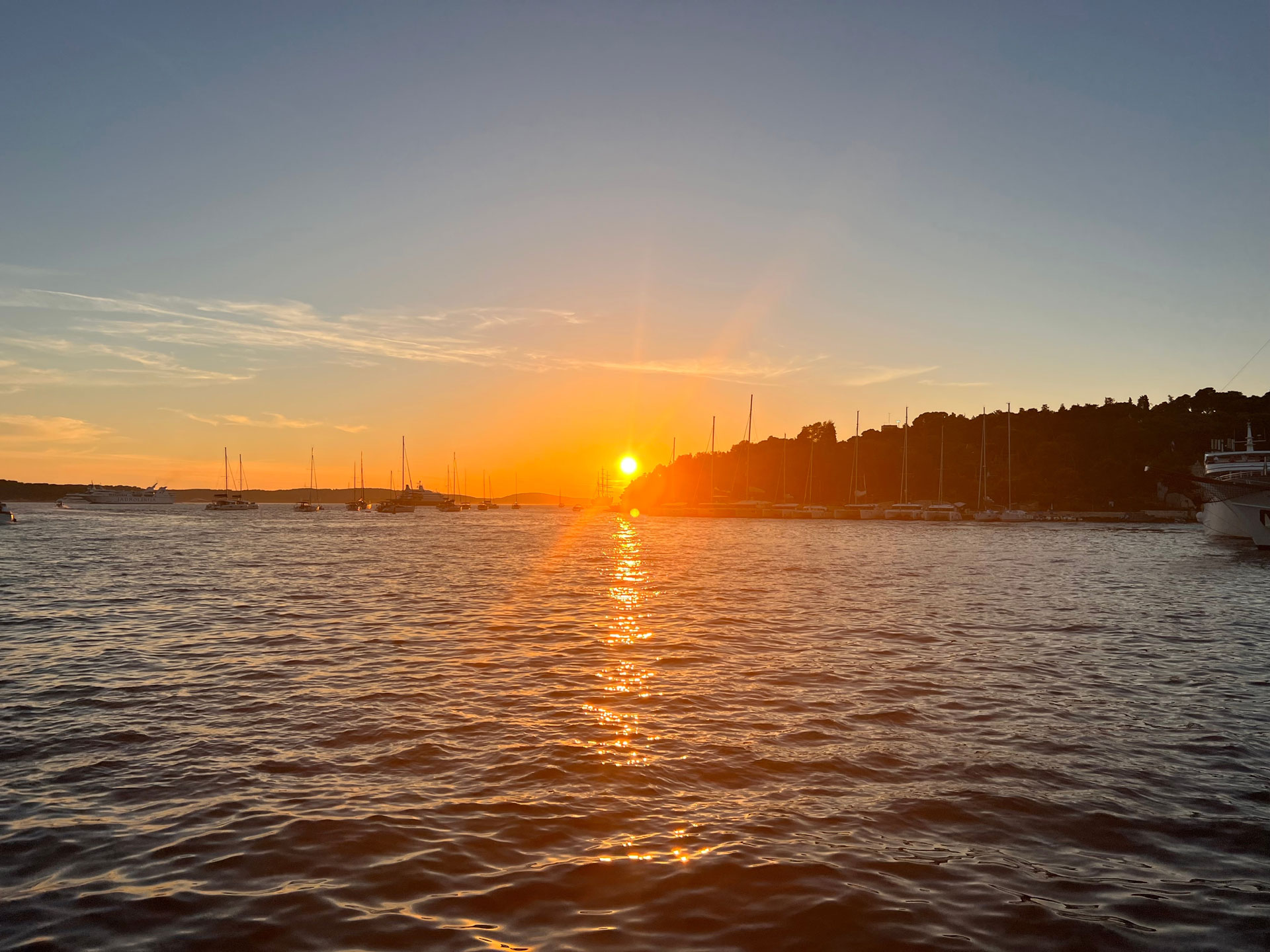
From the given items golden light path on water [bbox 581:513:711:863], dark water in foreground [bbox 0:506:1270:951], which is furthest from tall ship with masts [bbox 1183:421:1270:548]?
golden light path on water [bbox 581:513:711:863]

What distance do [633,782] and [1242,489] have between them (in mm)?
71335

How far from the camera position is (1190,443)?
17750 centimetres

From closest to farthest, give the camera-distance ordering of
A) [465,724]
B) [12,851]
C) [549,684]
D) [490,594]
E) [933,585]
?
1. [12,851]
2. [465,724]
3. [549,684]
4. [490,594]
5. [933,585]

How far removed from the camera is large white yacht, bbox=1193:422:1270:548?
6131 cm

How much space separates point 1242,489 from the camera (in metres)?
63.1

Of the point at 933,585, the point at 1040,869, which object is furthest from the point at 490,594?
the point at 1040,869

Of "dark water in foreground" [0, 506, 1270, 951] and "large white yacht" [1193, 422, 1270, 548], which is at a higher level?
"large white yacht" [1193, 422, 1270, 548]

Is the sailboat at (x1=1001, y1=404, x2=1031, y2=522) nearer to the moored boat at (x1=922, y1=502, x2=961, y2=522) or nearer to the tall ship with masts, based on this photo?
the moored boat at (x1=922, y1=502, x2=961, y2=522)

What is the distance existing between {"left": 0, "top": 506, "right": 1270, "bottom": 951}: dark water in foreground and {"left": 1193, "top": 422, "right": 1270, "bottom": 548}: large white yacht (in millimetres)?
40849

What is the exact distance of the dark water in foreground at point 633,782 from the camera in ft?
24.7

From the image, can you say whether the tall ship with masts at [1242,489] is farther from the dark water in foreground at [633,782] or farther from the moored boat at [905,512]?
the moored boat at [905,512]

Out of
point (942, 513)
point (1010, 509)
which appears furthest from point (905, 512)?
point (1010, 509)

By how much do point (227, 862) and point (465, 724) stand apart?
19.3ft

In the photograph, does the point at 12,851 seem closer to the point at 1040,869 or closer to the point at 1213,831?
the point at 1040,869
